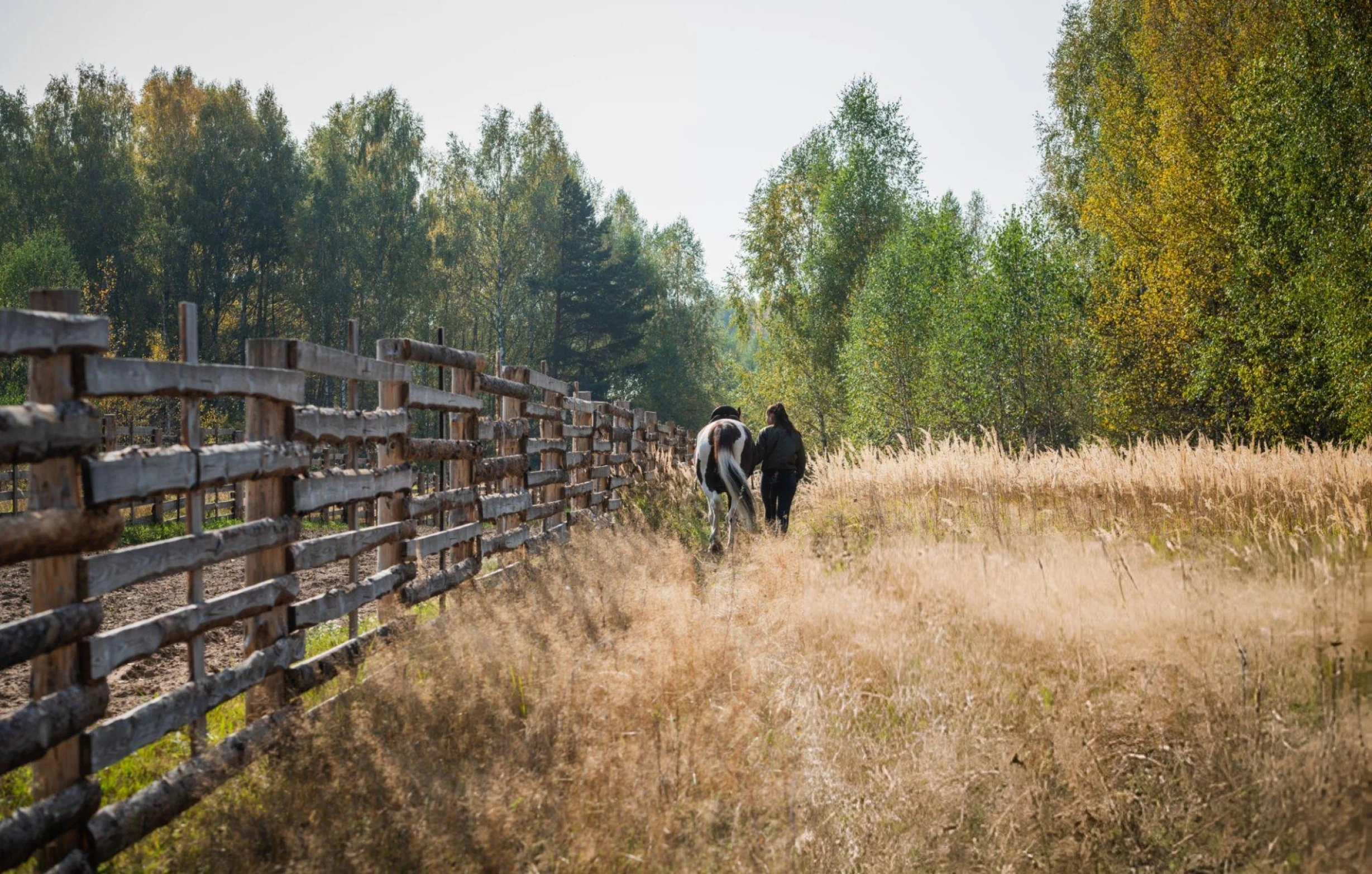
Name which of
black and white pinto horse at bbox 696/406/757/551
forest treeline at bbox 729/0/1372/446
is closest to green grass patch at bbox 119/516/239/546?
black and white pinto horse at bbox 696/406/757/551

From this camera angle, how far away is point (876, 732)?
163 inches

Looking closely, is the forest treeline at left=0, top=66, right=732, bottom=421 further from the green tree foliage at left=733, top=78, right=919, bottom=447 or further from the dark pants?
the dark pants

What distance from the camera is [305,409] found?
13.8 ft

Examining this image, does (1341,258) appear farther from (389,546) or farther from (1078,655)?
(389,546)

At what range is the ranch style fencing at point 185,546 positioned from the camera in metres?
2.62

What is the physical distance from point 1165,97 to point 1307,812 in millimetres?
19437

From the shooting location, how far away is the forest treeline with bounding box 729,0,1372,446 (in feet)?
45.9

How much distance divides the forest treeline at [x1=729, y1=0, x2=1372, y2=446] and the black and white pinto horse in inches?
180

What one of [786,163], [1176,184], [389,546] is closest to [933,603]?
[389,546]

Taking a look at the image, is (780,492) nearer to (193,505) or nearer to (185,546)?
(193,505)

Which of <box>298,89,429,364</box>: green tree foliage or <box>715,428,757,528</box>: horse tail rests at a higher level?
<box>298,89,429,364</box>: green tree foliage

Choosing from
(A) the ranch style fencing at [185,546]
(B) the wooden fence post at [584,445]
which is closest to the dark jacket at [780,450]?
(B) the wooden fence post at [584,445]

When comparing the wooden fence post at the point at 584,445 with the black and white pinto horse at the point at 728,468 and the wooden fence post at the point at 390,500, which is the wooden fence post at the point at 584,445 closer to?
the black and white pinto horse at the point at 728,468

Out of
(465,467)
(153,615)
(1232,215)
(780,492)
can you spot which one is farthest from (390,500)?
(1232,215)
